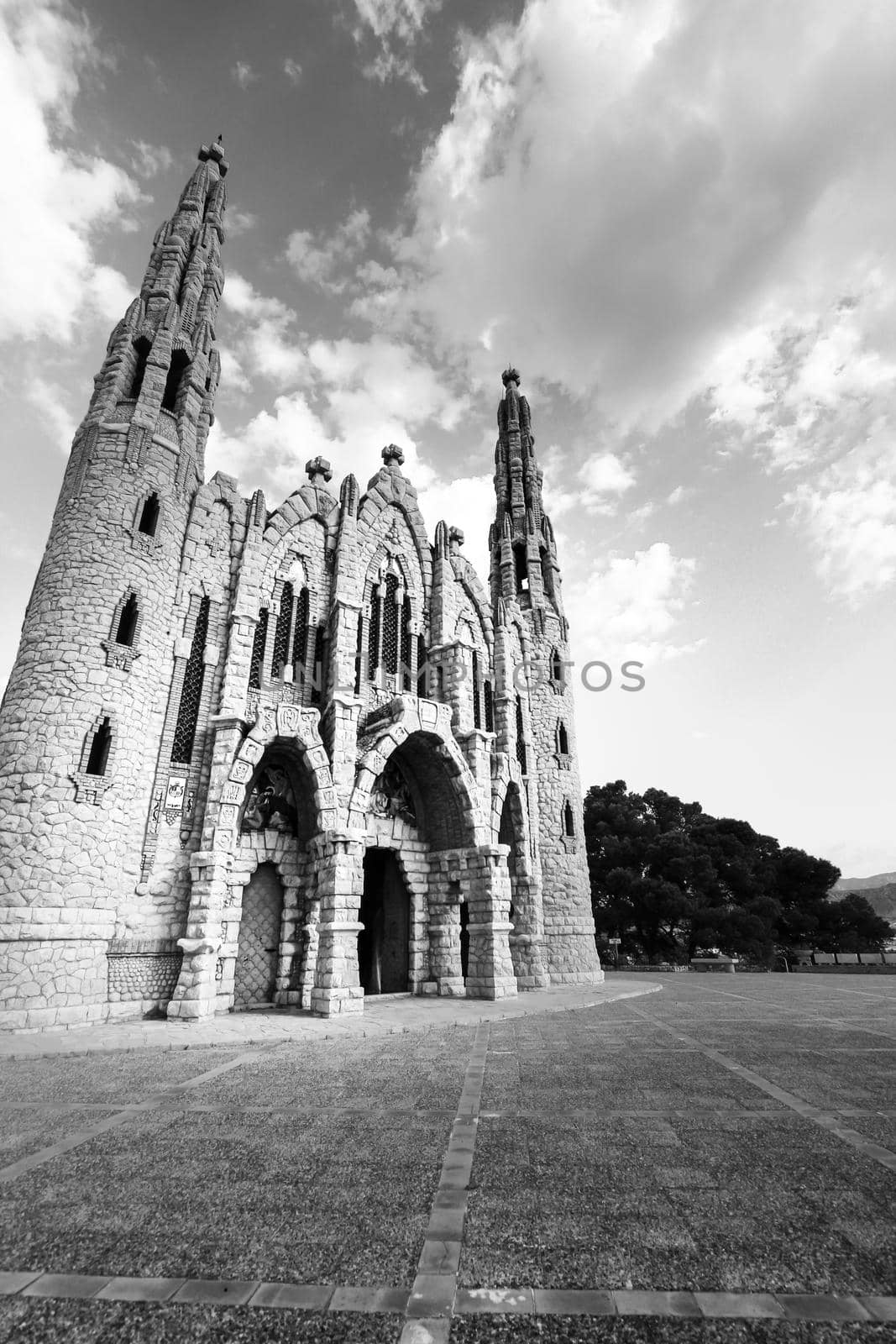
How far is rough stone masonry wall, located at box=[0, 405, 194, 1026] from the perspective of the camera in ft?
37.0

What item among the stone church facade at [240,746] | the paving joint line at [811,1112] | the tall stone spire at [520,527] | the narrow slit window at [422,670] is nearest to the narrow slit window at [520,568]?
the tall stone spire at [520,527]

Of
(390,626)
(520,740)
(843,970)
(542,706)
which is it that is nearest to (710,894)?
(843,970)

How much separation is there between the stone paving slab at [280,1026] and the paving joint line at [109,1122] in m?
2.12

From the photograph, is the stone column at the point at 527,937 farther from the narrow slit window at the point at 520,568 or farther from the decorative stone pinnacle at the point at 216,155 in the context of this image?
the decorative stone pinnacle at the point at 216,155

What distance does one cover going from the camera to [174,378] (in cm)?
1814

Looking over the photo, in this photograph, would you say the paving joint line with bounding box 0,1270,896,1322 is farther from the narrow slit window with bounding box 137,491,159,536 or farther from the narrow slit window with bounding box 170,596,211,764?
the narrow slit window with bounding box 137,491,159,536

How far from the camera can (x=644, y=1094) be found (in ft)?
19.8

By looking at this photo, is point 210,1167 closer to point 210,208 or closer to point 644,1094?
point 644,1094

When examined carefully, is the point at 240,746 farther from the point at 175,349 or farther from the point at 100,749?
the point at 175,349

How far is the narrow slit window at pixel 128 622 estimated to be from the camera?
14.0 meters

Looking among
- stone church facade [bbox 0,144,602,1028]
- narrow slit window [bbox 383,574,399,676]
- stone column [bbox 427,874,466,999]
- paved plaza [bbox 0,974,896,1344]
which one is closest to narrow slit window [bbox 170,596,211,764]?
stone church facade [bbox 0,144,602,1028]

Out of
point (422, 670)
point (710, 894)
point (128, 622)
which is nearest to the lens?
point (128, 622)

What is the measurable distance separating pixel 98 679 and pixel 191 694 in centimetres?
227

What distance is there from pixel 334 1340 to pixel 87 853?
460 inches
